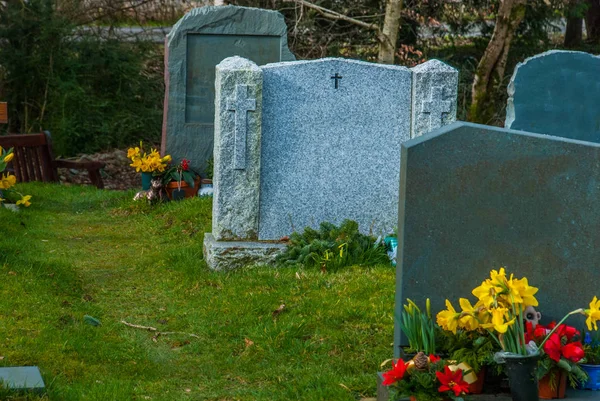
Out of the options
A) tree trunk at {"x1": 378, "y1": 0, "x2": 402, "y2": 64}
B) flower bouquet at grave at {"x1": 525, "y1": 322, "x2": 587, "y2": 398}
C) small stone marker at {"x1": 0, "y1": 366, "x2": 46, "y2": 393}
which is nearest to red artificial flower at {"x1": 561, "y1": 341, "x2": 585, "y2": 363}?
flower bouquet at grave at {"x1": 525, "y1": 322, "x2": 587, "y2": 398}

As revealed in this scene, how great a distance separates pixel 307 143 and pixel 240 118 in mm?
586

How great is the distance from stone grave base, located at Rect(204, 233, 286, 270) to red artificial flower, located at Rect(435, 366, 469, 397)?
3785 millimetres

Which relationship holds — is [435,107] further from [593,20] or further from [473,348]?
[593,20]

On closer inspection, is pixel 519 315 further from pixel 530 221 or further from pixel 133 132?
pixel 133 132

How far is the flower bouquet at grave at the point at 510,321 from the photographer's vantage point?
3723 mm

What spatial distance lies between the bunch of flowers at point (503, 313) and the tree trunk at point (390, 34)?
29.3 feet

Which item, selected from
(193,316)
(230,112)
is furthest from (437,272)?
(230,112)

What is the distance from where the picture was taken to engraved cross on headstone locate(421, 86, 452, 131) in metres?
7.68

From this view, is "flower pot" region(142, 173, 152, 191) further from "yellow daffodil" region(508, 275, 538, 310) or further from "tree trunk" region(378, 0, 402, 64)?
"yellow daffodil" region(508, 275, 538, 310)

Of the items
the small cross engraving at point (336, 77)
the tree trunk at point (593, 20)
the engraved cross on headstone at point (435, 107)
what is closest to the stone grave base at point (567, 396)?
the small cross engraving at point (336, 77)

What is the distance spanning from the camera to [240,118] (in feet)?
24.1

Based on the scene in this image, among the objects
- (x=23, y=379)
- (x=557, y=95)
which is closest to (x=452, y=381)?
(x=23, y=379)

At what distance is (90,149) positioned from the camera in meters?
14.5

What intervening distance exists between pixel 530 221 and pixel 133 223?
20.8 feet
